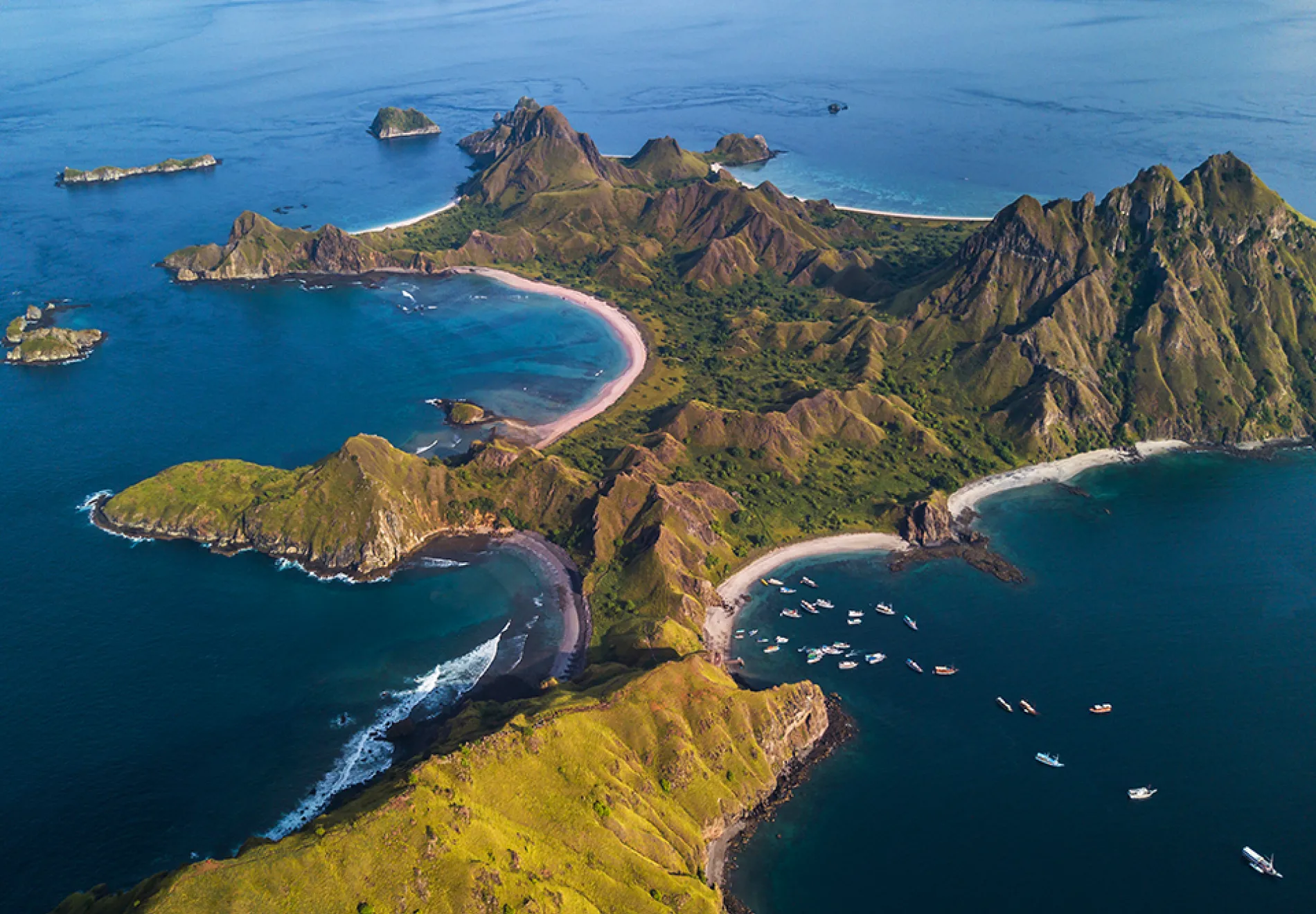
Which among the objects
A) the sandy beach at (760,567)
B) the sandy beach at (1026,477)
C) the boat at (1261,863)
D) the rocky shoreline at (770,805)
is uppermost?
the sandy beach at (1026,477)

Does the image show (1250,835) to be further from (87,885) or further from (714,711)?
(87,885)

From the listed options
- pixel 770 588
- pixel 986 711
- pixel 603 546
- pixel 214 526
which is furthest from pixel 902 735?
pixel 214 526

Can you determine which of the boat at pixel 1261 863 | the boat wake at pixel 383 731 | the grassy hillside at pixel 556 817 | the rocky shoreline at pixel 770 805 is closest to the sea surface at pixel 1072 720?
the boat at pixel 1261 863

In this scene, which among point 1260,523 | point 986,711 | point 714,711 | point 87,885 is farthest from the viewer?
point 1260,523

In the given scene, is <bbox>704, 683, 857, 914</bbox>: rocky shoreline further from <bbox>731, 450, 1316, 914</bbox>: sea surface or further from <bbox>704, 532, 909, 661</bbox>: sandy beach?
<bbox>704, 532, 909, 661</bbox>: sandy beach

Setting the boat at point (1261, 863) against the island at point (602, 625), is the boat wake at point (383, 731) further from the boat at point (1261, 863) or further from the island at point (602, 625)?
the boat at point (1261, 863)
